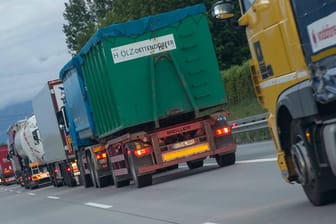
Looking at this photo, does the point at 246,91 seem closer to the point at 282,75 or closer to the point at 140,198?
the point at 140,198

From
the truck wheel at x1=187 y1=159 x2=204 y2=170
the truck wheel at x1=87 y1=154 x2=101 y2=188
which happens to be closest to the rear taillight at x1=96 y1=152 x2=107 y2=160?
the truck wheel at x1=87 y1=154 x2=101 y2=188

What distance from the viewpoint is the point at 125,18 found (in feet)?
227

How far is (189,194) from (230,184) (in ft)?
2.54

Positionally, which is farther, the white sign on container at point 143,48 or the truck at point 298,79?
the white sign on container at point 143,48

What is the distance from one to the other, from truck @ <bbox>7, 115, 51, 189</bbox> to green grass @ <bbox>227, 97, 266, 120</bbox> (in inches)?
366

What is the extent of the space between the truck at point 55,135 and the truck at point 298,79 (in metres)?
19.6

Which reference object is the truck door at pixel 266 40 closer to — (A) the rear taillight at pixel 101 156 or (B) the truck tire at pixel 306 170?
(B) the truck tire at pixel 306 170

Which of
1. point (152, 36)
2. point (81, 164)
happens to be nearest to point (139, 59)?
point (152, 36)

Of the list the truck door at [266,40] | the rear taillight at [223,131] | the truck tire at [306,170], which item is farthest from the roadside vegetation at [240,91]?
the truck tire at [306,170]

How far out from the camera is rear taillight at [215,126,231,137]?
1936cm

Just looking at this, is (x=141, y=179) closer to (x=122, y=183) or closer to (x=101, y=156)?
(x=122, y=183)

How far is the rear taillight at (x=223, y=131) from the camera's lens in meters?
19.4

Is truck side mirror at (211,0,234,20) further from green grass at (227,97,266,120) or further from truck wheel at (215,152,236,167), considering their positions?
green grass at (227,97,266,120)

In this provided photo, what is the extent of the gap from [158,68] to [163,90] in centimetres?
52
